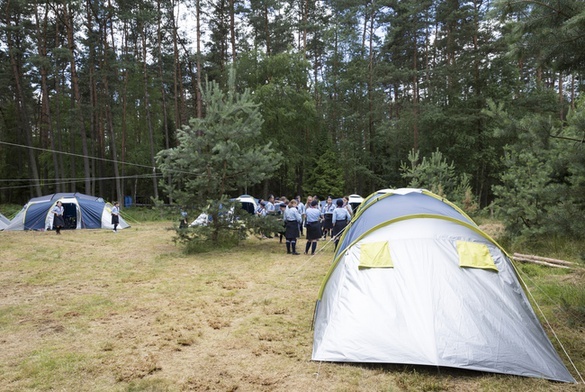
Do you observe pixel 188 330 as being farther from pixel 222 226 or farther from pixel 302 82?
pixel 302 82

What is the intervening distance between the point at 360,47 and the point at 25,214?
23.6m

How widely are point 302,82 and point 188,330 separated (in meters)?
22.1

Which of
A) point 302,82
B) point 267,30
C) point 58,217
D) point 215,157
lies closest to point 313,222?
point 215,157

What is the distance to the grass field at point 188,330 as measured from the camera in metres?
3.29

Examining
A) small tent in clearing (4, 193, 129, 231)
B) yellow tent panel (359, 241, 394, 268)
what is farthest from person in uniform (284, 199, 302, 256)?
small tent in clearing (4, 193, 129, 231)

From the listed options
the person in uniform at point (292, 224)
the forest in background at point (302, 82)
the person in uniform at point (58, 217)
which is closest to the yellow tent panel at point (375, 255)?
A: the person in uniform at point (292, 224)

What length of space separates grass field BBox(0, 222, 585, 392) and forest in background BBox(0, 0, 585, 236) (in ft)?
32.7

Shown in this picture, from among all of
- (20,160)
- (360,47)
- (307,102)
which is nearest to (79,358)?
(307,102)

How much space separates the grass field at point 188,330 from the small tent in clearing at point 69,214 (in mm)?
8336

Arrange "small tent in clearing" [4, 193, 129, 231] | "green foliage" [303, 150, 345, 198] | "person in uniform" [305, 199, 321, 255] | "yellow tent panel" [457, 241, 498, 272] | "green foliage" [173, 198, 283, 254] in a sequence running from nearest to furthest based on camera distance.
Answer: "yellow tent panel" [457, 241, 498, 272], "person in uniform" [305, 199, 321, 255], "green foliage" [173, 198, 283, 254], "small tent in clearing" [4, 193, 129, 231], "green foliage" [303, 150, 345, 198]

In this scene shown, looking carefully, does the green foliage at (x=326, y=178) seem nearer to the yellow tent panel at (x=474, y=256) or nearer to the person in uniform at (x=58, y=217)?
the person in uniform at (x=58, y=217)

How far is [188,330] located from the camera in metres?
4.59

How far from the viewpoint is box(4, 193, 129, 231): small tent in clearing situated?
52.3ft

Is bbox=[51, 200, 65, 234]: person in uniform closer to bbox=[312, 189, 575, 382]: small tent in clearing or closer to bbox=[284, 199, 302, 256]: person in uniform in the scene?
bbox=[284, 199, 302, 256]: person in uniform
